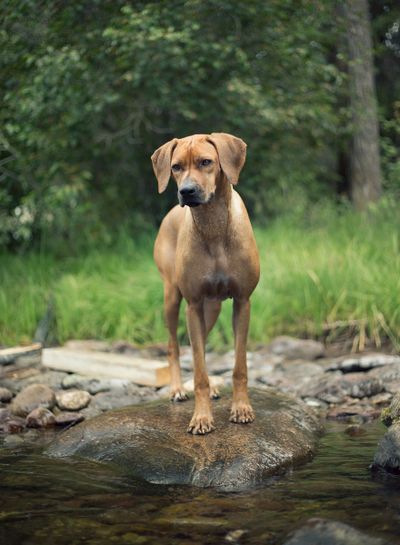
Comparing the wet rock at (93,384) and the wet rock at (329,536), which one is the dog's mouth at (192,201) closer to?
the wet rock at (329,536)

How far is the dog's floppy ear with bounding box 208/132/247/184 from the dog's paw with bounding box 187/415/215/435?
1.52 meters

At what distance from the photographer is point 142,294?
30.8 ft

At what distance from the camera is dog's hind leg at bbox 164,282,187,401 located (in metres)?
5.63

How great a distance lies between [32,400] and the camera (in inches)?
260

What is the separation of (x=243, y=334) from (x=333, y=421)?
1.66 metres

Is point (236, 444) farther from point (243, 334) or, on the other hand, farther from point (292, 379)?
point (292, 379)

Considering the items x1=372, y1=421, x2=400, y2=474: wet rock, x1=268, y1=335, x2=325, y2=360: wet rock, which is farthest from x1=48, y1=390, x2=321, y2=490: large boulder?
x1=268, y1=335, x2=325, y2=360: wet rock

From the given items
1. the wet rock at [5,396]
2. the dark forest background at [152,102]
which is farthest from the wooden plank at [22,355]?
the dark forest background at [152,102]

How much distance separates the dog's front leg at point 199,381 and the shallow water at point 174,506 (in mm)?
572

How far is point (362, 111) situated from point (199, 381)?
26.4 feet

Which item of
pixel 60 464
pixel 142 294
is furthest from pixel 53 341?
pixel 60 464

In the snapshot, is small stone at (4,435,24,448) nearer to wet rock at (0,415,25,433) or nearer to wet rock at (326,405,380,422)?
wet rock at (0,415,25,433)

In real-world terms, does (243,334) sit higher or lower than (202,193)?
lower

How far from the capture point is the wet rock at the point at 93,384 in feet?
23.5
